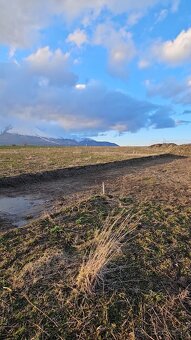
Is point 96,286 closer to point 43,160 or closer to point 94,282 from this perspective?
point 94,282

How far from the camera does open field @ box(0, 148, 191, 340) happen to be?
18.3 ft

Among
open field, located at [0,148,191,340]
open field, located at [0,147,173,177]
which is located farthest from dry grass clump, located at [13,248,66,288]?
open field, located at [0,147,173,177]

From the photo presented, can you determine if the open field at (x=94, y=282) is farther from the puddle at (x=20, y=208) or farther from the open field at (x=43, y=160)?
the open field at (x=43, y=160)

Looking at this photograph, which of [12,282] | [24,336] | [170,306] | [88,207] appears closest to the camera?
[24,336]

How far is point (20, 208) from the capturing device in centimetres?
1398

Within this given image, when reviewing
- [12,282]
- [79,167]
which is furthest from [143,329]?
[79,167]

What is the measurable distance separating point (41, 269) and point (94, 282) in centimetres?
130

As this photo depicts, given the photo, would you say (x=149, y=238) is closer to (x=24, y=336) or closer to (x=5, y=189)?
(x=24, y=336)

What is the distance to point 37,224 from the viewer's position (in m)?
10.2

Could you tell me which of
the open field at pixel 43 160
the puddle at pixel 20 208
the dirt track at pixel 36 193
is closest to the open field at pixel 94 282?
the puddle at pixel 20 208

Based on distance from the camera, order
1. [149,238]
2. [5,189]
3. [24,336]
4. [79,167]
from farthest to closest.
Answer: [79,167] < [5,189] < [149,238] < [24,336]

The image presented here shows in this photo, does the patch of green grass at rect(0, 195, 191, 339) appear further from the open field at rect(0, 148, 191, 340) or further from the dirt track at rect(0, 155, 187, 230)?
the dirt track at rect(0, 155, 187, 230)

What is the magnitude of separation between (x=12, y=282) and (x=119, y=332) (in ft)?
7.88

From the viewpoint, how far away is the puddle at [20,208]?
39.9 feet
